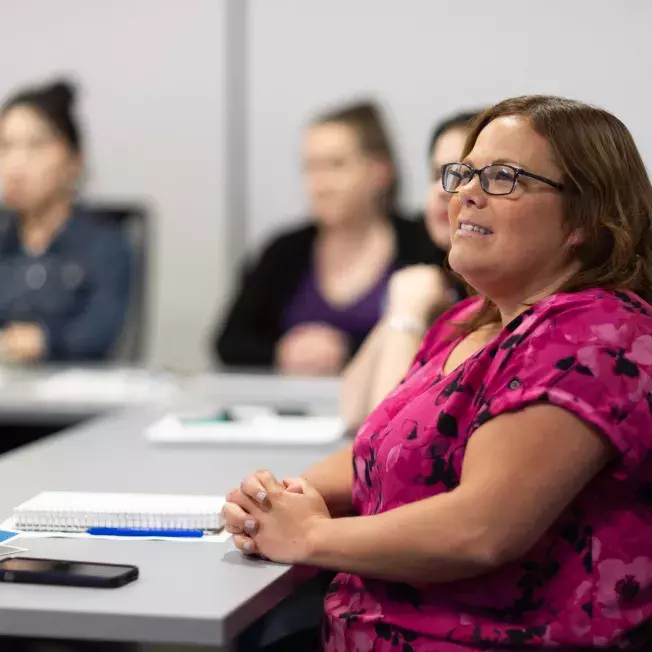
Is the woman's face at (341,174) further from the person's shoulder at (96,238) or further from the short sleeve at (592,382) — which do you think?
the short sleeve at (592,382)

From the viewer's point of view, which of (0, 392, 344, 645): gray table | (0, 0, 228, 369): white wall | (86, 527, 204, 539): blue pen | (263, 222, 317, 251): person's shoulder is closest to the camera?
(0, 392, 344, 645): gray table

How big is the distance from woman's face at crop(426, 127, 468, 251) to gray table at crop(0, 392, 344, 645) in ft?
1.48

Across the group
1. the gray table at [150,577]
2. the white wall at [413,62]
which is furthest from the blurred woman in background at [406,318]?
the white wall at [413,62]

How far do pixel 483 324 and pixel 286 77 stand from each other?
9.40 ft

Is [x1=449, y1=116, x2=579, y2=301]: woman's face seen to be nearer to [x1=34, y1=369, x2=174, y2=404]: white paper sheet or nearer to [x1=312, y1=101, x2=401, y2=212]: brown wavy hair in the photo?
[x1=34, y1=369, x2=174, y2=404]: white paper sheet

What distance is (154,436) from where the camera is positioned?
213 cm

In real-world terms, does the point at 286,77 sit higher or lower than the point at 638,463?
higher

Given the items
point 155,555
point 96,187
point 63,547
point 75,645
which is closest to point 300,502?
point 155,555

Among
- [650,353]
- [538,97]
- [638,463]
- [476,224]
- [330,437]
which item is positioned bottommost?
[330,437]

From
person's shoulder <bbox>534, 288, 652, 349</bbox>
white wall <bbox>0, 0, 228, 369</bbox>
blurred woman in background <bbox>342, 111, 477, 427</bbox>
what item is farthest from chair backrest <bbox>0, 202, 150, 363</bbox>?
person's shoulder <bbox>534, 288, 652, 349</bbox>

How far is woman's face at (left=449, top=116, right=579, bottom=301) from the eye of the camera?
129 centimetres

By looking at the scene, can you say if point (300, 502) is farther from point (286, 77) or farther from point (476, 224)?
point (286, 77)

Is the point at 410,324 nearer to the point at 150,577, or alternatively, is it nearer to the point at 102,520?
the point at 102,520

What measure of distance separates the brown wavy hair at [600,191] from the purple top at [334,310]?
2041mm
